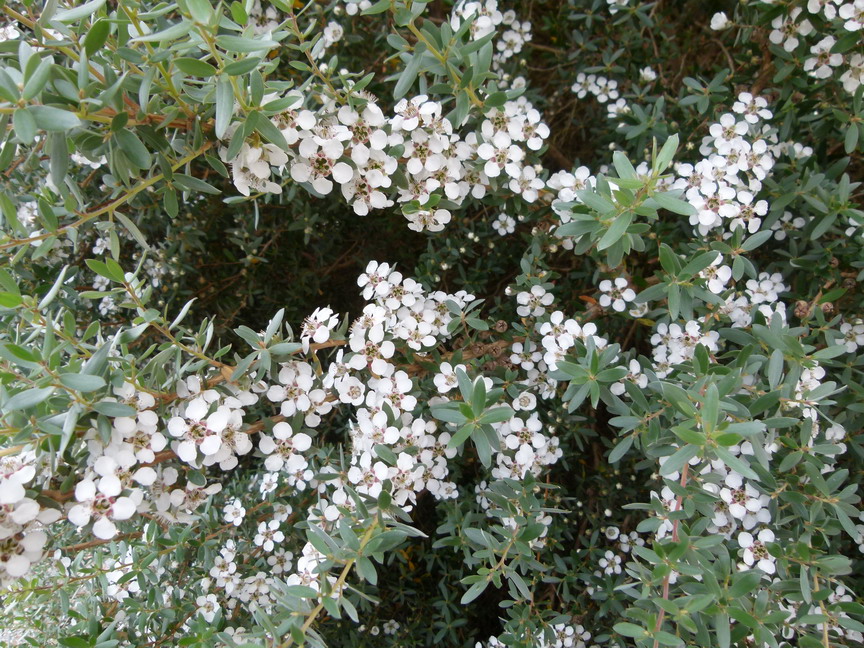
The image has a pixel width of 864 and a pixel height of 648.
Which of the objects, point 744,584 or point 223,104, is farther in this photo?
point 744,584

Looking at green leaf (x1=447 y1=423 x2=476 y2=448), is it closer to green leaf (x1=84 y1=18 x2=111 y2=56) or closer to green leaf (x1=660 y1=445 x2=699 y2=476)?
green leaf (x1=660 y1=445 x2=699 y2=476)

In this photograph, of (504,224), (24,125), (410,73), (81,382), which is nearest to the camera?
(24,125)

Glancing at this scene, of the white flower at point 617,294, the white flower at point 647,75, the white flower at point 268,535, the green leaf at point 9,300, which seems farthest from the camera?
the white flower at point 647,75

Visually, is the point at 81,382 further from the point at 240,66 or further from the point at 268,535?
the point at 268,535

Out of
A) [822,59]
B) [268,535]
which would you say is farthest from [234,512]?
[822,59]

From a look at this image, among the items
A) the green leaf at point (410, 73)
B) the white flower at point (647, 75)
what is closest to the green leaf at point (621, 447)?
the green leaf at point (410, 73)

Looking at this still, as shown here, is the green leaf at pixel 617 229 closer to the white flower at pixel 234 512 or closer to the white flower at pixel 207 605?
the white flower at pixel 234 512

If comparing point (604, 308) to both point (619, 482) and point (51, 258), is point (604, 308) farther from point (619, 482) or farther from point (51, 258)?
point (51, 258)

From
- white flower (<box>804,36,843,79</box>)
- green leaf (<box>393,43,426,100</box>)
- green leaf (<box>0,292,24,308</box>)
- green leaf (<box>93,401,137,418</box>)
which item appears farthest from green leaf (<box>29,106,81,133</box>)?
white flower (<box>804,36,843,79</box>)

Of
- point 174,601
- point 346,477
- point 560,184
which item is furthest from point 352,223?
point 174,601
